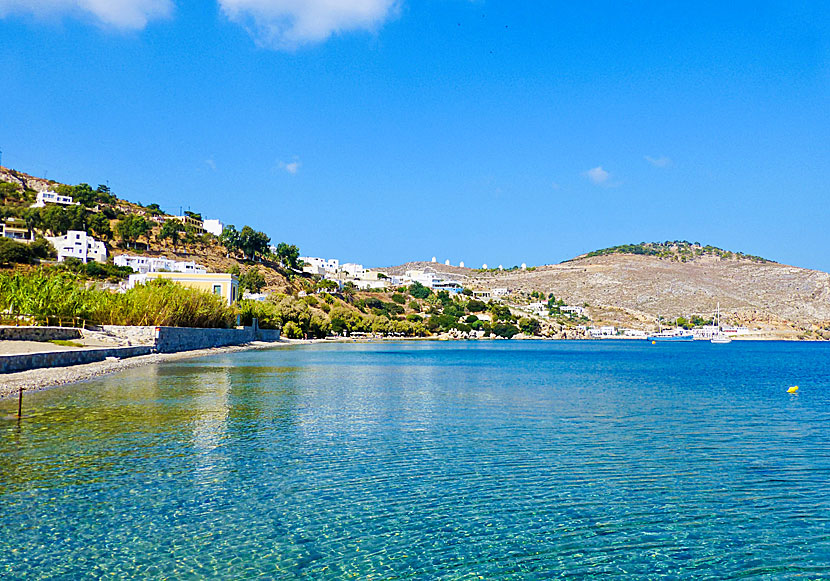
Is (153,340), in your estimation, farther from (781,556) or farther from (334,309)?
(334,309)

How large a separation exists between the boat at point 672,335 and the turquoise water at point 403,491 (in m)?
157

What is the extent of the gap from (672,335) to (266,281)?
112 m

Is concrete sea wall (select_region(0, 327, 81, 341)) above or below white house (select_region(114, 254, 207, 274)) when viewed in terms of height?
below

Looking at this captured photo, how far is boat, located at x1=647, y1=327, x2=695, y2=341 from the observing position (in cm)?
16788

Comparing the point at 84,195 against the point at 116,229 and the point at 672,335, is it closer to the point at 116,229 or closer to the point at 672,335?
the point at 116,229

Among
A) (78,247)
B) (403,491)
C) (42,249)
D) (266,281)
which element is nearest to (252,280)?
(266,281)

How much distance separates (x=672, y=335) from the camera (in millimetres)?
172125

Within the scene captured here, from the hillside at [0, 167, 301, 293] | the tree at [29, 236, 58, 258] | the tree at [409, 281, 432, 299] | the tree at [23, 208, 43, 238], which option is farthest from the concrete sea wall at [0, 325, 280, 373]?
the tree at [409, 281, 432, 299]

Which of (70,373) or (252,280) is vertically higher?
(252,280)

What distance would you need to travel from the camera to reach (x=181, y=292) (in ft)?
174

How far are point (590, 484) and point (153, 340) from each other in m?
39.3

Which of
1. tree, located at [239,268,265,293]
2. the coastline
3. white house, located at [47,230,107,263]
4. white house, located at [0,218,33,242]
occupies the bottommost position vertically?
the coastline

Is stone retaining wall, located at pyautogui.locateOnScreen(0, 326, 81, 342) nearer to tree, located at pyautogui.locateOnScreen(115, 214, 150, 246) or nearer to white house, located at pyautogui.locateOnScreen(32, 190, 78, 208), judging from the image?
tree, located at pyautogui.locateOnScreen(115, 214, 150, 246)

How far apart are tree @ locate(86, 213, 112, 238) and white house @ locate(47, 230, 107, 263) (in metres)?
9.83
